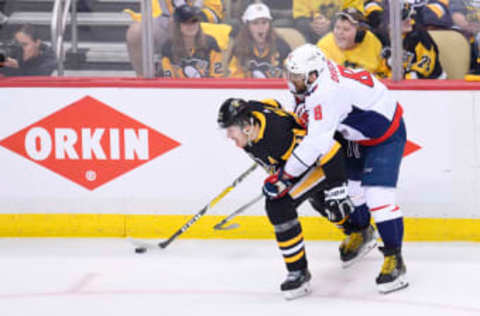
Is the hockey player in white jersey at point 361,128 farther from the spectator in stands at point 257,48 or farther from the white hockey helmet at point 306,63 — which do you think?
the spectator in stands at point 257,48

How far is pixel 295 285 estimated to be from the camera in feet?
12.5

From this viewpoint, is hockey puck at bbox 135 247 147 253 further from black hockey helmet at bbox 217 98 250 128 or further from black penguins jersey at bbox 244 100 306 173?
black hockey helmet at bbox 217 98 250 128

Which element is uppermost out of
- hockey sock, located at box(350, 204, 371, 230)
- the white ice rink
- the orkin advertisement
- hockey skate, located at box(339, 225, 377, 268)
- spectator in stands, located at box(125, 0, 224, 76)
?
spectator in stands, located at box(125, 0, 224, 76)

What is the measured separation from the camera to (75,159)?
4812mm

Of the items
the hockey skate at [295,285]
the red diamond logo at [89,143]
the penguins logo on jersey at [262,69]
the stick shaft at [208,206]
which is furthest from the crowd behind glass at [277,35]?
the hockey skate at [295,285]

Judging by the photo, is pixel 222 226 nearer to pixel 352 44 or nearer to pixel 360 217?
pixel 360 217

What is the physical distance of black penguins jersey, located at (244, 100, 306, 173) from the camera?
3.72 meters

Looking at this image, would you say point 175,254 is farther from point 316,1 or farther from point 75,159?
point 316,1

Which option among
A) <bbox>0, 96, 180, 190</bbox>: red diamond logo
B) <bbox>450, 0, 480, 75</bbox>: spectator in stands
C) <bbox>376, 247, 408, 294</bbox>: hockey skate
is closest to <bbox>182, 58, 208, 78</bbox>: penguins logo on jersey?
<bbox>0, 96, 180, 190</bbox>: red diamond logo

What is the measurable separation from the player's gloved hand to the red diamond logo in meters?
1.12

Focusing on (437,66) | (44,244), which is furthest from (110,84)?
(437,66)

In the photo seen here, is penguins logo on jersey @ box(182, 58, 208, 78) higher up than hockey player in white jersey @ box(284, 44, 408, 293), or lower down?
higher up

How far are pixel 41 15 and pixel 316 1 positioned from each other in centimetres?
154

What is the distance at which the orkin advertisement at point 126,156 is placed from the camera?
4.73 meters
